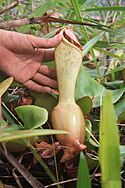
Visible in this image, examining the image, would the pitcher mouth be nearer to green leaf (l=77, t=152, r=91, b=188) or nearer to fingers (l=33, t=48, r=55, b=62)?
fingers (l=33, t=48, r=55, b=62)

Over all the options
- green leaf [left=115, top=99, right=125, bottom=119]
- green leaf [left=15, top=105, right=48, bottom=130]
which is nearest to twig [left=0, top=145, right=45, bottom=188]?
green leaf [left=15, top=105, right=48, bottom=130]

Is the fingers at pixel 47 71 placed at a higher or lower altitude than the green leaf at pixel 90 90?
higher

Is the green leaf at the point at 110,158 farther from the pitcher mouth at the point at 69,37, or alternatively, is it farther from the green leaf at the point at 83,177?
the pitcher mouth at the point at 69,37

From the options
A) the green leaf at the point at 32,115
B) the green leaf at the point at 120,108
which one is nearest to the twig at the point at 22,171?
the green leaf at the point at 32,115

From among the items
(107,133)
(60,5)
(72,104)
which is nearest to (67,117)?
(72,104)

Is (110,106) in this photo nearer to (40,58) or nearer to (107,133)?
(107,133)
